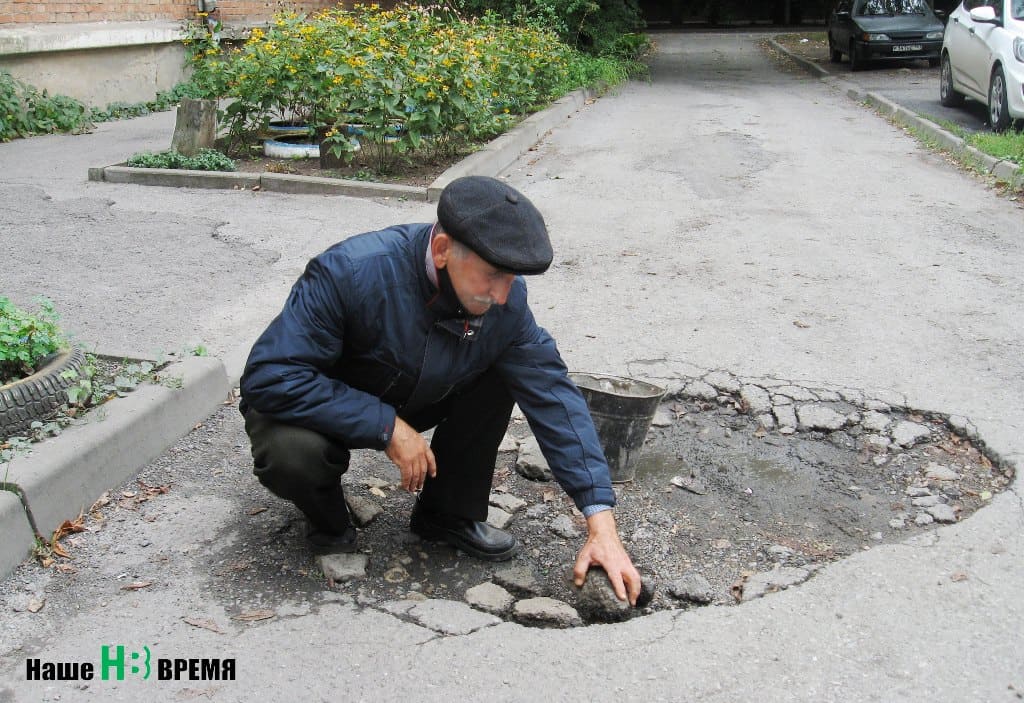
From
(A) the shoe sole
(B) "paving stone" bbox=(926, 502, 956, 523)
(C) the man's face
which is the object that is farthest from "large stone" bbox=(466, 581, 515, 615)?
(B) "paving stone" bbox=(926, 502, 956, 523)

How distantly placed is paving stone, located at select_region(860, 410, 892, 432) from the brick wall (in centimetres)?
925

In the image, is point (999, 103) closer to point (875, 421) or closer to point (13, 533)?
point (875, 421)

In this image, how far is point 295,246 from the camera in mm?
6520

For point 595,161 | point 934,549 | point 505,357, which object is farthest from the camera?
point 595,161

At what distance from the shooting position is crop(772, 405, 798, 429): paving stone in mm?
4129

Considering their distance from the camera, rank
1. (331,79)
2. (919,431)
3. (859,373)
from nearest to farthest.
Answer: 1. (919,431)
2. (859,373)
3. (331,79)

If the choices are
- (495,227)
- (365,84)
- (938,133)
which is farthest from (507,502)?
(938,133)

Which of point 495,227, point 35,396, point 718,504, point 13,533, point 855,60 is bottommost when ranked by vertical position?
point 718,504

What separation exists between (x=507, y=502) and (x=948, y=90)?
12.0 metres

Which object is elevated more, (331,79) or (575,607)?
(331,79)

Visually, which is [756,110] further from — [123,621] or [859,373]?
[123,621]

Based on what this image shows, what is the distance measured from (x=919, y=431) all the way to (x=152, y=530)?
3.05m

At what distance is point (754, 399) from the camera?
431 cm

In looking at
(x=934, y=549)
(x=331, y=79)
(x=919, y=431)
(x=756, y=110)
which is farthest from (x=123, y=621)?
(x=756, y=110)
